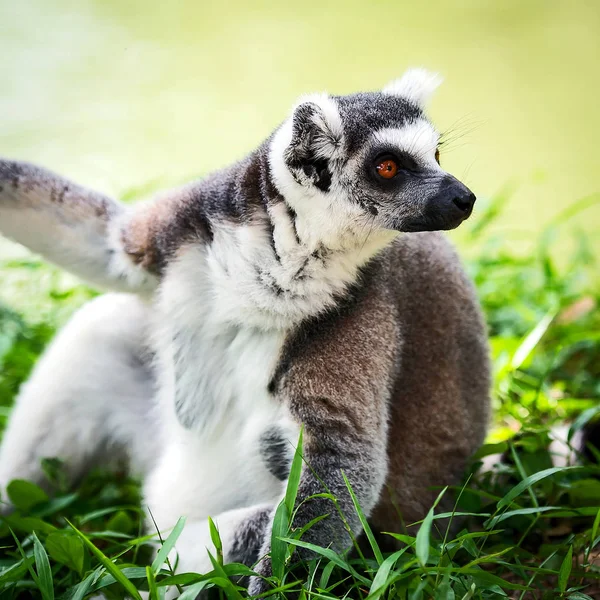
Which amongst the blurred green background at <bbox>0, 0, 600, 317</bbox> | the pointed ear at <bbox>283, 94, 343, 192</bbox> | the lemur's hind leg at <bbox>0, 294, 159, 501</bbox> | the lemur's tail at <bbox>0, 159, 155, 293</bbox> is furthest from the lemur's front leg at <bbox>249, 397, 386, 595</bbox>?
the blurred green background at <bbox>0, 0, 600, 317</bbox>

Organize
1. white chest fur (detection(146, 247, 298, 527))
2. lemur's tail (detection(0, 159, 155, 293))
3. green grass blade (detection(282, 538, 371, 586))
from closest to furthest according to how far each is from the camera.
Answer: green grass blade (detection(282, 538, 371, 586)) → white chest fur (detection(146, 247, 298, 527)) → lemur's tail (detection(0, 159, 155, 293))

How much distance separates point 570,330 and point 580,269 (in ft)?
4.47

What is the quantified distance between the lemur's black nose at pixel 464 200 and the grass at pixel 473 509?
0.88 m

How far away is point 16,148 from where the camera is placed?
6.38 metres

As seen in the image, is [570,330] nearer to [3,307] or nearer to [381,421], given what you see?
[381,421]

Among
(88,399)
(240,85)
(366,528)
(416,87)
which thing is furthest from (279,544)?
(240,85)

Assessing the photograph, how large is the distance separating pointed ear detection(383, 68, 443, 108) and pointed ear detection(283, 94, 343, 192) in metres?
0.33

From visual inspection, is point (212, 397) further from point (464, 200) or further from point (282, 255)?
point (464, 200)

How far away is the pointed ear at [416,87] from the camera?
2625 mm

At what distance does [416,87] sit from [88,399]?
1.80 meters

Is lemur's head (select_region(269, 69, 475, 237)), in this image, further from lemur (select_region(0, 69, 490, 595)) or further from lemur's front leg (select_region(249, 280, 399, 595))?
lemur's front leg (select_region(249, 280, 399, 595))

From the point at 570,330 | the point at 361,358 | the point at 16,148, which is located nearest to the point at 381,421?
the point at 361,358

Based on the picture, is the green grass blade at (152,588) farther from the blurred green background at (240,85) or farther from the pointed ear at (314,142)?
the blurred green background at (240,85)

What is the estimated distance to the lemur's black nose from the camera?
89.0 inches
